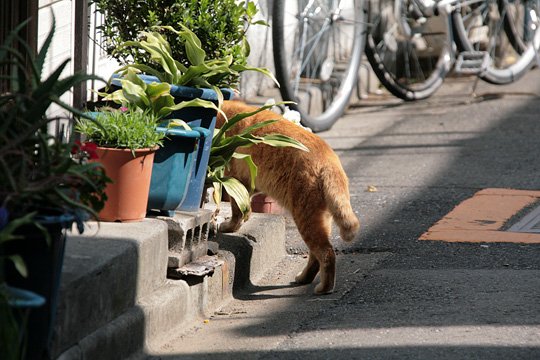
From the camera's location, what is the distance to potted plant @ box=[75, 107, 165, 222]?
4.35 m

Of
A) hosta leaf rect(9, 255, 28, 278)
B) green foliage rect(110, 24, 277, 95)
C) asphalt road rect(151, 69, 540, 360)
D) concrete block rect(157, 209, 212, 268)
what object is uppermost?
green foliage rect(110, 24, 277, 95)

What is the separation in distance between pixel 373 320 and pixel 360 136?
14.3 feet

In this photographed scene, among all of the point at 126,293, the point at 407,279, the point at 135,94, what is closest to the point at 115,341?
the point at 126,293

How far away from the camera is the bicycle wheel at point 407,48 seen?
9.80m

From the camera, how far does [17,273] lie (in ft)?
10.5

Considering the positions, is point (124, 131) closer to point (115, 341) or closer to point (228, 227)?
point (115, 341)

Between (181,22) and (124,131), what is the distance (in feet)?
3.42

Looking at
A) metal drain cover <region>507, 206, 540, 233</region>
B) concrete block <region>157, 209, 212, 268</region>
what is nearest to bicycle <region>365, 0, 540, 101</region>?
metal drain cover <region>507, 206, 540, 233</region>

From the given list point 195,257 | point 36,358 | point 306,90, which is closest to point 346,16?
point 306,90

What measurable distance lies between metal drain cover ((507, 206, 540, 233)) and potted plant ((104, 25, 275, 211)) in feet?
7.15

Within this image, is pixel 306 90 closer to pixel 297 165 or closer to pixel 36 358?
pixel 297 165

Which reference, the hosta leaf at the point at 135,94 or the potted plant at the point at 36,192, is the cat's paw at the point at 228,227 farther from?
the potted plant at the point at 36,192

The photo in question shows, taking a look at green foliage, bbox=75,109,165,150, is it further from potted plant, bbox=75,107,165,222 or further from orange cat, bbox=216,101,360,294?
orange cat, bbox=216,101,360,294

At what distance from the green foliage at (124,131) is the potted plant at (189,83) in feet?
1.00
